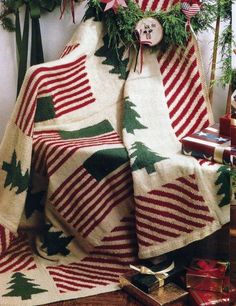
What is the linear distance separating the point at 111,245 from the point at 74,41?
0.83 m

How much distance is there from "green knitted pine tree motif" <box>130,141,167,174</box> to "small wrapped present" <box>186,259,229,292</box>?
1.11 ft

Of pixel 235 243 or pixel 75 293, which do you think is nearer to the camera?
pixel 235 243

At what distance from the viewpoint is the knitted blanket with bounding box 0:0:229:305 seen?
172 centimetres

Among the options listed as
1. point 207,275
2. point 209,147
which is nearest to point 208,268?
point 207,275

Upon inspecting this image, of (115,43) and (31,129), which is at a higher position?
(115,43)

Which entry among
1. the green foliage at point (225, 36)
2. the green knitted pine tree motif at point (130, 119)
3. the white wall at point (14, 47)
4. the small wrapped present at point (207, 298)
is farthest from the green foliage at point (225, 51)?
the small wrapped present at point (207, 298)

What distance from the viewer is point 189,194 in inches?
66.6

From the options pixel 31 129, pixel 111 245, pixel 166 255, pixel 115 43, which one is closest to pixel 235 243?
pixel 166 255

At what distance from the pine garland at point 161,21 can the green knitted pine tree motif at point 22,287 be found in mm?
954

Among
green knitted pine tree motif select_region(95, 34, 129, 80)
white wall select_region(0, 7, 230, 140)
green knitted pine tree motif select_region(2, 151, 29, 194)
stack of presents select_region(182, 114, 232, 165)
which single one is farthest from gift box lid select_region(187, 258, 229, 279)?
white wall select_region(0, 7, 230, 140)

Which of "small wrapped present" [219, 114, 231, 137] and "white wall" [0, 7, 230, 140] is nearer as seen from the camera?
"small wrapped present" [219, 114, 231, 137]

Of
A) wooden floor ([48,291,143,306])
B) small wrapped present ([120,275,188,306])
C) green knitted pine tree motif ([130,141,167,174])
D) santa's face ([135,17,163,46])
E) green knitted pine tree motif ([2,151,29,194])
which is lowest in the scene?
wooden floor ([48,291,143,306])

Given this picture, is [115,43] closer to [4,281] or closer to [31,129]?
[31,129]

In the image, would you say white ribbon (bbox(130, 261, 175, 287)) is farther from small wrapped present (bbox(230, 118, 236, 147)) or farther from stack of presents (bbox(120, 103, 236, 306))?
small wrapped present (bbox(230, 118, 236, 147))
